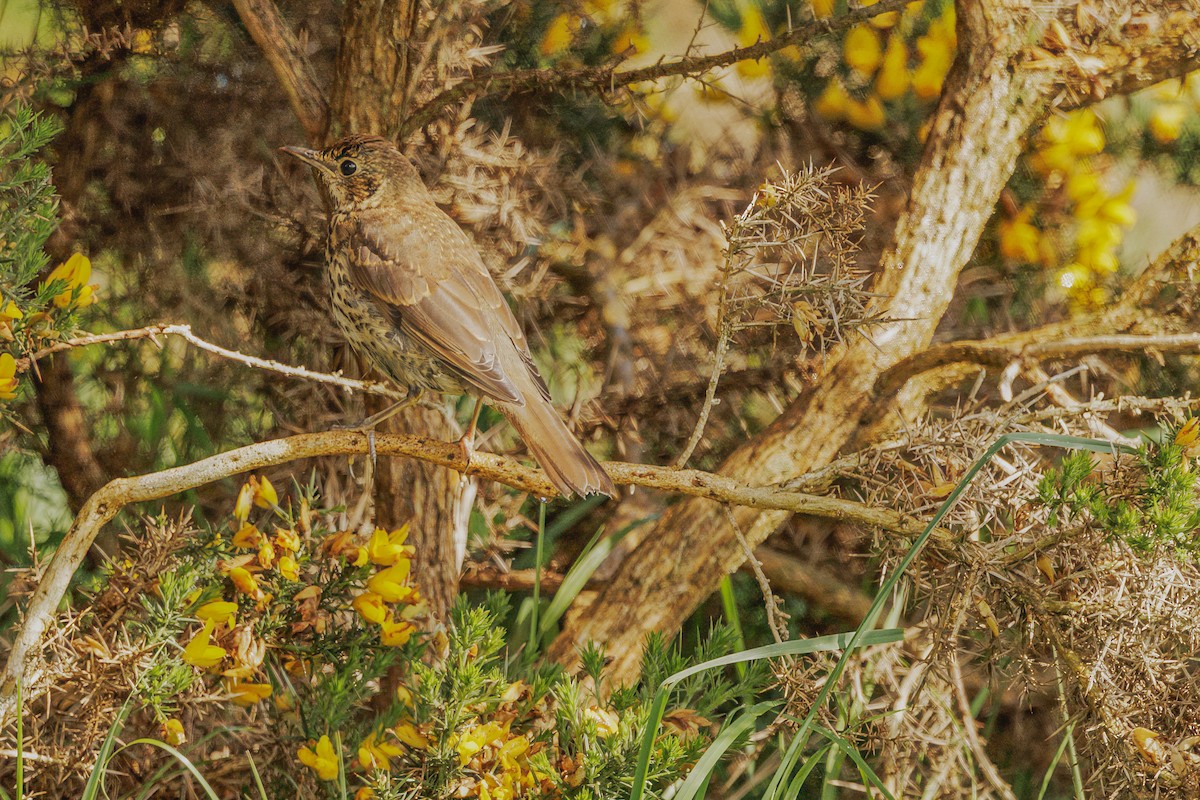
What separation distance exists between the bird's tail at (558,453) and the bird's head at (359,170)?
0.73 meters

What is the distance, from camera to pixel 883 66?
4148 mm

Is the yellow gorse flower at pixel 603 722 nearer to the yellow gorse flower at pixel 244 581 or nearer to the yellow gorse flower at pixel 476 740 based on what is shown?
the yellow gorse flower at pixel 476 740

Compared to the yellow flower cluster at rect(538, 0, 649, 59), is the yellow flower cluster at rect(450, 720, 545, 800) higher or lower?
lower

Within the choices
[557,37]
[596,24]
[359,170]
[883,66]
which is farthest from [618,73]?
[883,66]

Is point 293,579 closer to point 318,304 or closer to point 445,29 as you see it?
point 318,304

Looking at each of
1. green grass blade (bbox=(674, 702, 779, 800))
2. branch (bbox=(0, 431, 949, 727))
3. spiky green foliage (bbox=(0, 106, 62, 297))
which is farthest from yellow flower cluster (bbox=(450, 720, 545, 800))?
spiky green foliage (bbox=(0, 106, 62, 297))

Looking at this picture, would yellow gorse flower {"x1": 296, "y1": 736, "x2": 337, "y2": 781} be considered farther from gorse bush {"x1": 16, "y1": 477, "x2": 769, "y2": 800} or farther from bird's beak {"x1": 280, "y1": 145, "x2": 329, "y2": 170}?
bird's beak {"x1": 280, "y1": 145, "x2": 329, "y2": 170}

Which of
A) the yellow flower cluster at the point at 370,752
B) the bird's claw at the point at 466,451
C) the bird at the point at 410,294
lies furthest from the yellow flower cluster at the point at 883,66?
the yellow flower cluster at the point at 370,752

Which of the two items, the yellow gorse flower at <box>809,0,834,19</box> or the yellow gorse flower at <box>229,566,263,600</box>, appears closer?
the yellow gorse flower at <box>229,566,263,600</box>

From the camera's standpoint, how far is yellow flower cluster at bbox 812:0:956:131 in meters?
4.03

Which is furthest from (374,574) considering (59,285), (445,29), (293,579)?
(445,29)

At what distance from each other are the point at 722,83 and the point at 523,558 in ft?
6.45

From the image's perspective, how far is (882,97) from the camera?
4.18m

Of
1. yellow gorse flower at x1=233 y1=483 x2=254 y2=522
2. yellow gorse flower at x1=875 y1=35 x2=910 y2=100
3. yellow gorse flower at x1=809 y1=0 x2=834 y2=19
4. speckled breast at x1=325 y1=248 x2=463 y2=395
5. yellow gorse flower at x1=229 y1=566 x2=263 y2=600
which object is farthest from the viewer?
yellow gorse flower at x1=809 y1=0 x2=834 y2=19
